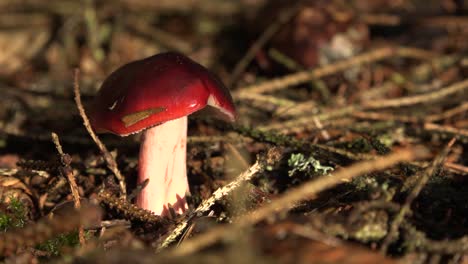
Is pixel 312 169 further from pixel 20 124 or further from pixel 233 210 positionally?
pixel 20 124

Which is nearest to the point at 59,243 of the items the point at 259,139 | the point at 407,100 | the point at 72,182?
the point at 72,182

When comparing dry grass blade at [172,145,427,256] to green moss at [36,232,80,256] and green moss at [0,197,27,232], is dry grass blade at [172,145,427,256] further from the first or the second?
green moss at [0,197,27,232]

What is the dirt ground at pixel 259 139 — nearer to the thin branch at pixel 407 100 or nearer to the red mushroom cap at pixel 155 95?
the thin branch at pixel 407 100

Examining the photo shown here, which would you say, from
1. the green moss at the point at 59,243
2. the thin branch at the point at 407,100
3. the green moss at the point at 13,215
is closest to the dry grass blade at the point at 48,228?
the green moss at the point at 59,243

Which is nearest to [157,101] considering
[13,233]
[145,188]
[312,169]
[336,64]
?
[145,188]

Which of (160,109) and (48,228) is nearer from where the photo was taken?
(48,228)

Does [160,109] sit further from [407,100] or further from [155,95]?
[407,100]
